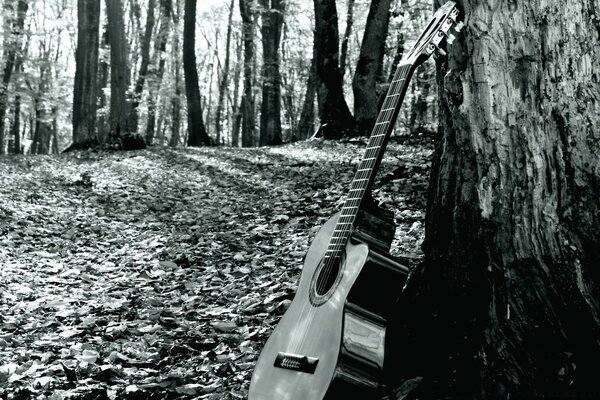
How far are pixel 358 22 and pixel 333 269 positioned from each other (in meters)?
25.8

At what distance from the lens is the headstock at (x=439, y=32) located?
2.82 meters

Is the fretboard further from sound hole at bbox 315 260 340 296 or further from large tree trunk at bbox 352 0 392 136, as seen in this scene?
large tree trunk at bbox 352 0 392 136

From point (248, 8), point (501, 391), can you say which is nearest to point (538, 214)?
point (501, 391)

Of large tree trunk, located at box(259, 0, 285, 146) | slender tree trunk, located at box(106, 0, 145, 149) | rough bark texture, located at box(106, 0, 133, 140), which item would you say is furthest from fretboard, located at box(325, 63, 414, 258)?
large tree trunk, located at box(259, 0, 285, 146)

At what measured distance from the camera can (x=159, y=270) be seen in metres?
5.89

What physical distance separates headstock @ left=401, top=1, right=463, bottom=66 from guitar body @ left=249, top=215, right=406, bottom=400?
997 mm

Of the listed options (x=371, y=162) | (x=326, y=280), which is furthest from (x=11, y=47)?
(x=326, y=280)

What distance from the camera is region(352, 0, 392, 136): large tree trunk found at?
11.4 meters

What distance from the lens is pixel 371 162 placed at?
3146 mm

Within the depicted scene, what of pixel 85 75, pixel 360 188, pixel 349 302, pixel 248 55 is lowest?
pixel 349 302

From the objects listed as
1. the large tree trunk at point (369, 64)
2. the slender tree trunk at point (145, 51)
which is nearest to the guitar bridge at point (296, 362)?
the large tree trunk at point (369, 64)

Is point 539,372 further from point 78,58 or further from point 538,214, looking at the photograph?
point 78,58

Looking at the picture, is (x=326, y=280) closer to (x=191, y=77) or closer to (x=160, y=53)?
(x=191, y=77)

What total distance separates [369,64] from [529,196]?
30.6 feet
